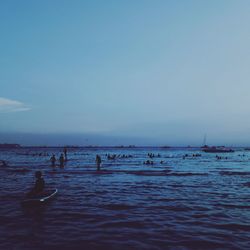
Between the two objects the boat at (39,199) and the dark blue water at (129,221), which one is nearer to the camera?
the dark blue water at (129,221)

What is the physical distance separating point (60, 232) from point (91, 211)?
3978 mm

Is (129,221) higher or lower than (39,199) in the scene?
lower

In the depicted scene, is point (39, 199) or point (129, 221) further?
point (39, 199)

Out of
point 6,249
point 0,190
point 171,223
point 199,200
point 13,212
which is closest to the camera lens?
point 6,249

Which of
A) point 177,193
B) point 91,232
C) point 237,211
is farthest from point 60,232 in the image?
point 177,193

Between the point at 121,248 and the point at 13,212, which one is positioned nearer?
the point at 121,248

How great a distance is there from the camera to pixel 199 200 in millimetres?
19062

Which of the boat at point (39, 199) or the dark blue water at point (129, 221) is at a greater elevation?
the boat at point (39, 199)

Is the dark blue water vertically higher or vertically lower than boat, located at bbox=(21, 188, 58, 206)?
lower

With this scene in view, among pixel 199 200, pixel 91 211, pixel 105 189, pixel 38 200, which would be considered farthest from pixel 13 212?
pixel 199 200

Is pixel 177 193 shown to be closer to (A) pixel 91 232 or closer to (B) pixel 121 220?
(B) pixel 121 220

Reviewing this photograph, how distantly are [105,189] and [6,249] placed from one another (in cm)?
1449

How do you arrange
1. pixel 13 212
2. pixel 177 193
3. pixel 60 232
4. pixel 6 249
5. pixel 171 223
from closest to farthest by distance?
pixel 6 249 → pixel 60 232 → pixel 171 223 → pixel 13 212 → pixel 177 193

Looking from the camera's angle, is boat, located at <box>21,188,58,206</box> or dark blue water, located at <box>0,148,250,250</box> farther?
boat, located at <box>21,188,58,206</box>
